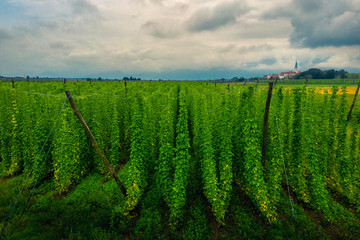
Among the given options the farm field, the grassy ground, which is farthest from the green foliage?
the grassy ground

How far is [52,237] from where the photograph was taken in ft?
20.1

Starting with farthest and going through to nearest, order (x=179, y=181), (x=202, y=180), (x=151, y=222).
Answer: (x=202, y=180), (x=179, y=181), (x=151, y=222)

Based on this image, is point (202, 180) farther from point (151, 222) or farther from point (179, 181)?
point (151, 222)

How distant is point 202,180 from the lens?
859 cm

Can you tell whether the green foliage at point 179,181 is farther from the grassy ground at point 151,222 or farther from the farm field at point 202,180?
the grassy ground at point 151,222

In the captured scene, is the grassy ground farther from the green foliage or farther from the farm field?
the green foliage

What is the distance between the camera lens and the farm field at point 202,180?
682cm

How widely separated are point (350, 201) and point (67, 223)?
39.0 feet

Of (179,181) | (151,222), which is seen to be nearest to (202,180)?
(179,181)

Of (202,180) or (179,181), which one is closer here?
(179,181)

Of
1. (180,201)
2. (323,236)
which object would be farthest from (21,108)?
(323,236)

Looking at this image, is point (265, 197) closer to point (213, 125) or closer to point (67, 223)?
point (213, 125)

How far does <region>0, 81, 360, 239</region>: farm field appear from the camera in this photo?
6.82 metres

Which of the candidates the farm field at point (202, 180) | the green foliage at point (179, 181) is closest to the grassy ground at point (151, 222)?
the farm field at point (202, 180)
